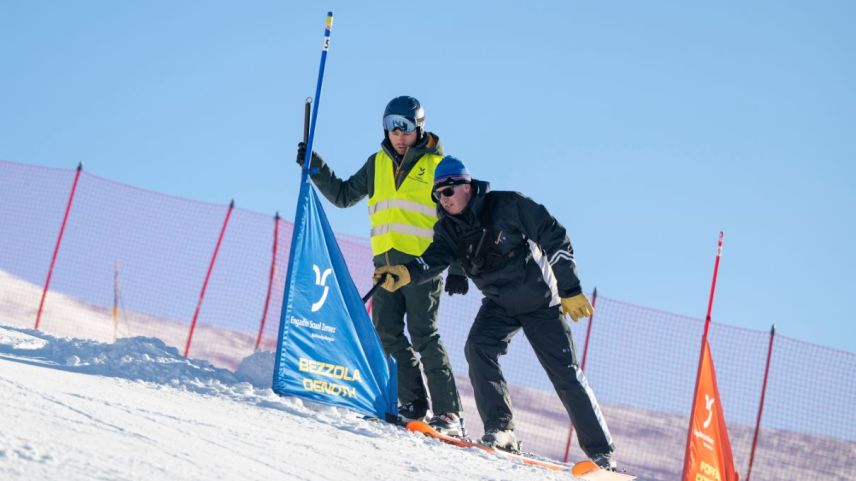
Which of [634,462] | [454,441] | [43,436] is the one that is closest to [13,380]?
[43,436]

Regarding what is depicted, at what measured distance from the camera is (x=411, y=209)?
5.79 metres

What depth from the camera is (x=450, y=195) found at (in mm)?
5371

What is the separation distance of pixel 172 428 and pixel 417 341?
2.12m

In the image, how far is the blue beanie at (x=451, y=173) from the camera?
5.35m

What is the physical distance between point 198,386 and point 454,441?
1.40 m

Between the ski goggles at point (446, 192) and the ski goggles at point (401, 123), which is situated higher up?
the ski goggles at point (401, 123)

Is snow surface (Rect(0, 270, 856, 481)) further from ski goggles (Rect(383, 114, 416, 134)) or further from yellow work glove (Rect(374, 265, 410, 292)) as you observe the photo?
ski goggles (Rect(383, 114, 416, 134))

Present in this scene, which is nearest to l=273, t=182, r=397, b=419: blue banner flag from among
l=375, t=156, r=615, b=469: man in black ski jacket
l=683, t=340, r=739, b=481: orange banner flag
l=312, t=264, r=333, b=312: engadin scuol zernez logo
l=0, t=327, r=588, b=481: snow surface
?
l=312, t=264, r=333, b=312: engadin scuol zernez logo

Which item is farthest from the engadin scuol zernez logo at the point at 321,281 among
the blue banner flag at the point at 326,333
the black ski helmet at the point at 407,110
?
the black ski helmet at the point at 407,110

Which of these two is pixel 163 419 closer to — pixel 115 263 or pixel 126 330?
pixel 115 263

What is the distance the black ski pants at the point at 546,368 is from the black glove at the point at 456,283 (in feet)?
0.83

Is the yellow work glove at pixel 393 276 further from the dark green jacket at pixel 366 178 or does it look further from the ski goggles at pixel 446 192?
the ski goggles at pixel 446 192

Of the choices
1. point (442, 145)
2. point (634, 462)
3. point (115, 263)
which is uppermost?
point (442, 145)

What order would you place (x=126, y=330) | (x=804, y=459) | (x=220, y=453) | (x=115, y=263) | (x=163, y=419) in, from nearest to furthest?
(x=220, y=453) → (x=163, y=419) → (x=804, y=459) → (x=115, y=263) → (x=126, y=330)
